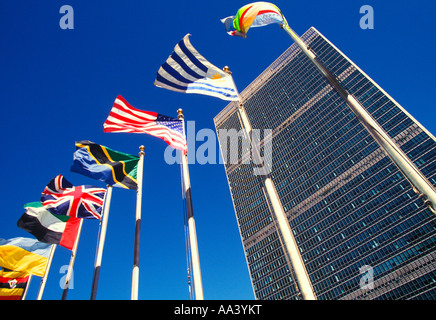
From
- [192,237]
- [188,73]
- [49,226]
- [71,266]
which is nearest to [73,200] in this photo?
[49,226]

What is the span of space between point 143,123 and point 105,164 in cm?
355

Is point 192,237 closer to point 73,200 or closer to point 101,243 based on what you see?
point 101,243

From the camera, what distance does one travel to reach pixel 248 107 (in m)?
176

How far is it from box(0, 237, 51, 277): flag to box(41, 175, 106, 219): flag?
16.8ft

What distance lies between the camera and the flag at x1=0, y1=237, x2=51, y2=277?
2220cm

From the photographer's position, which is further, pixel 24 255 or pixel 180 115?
pixel 24 255

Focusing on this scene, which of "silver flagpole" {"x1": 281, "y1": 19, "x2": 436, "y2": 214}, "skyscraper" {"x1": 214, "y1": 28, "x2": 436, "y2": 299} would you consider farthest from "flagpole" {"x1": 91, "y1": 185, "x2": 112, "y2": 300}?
"skyscraper" {"x1": 214, "y1": 28, "x2": 436, "y2": 299}

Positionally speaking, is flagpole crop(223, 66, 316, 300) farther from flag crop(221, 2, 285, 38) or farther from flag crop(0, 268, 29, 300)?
flag crop(0, 268, 29, 300)

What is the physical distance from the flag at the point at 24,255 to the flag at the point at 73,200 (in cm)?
512

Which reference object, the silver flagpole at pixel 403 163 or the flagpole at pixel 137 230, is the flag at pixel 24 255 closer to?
the flagpole at pixel 137 230

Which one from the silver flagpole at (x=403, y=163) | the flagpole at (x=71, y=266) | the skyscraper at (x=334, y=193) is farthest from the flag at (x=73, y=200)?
the skyscraper at (x=334, y=193)

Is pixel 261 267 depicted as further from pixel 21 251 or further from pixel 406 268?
pixel 21 251

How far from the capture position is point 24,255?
22844 mm

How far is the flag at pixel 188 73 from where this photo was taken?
14509 mm
